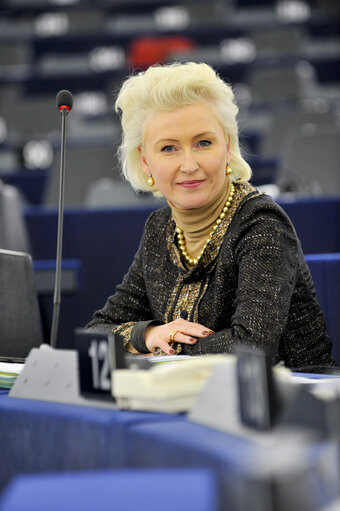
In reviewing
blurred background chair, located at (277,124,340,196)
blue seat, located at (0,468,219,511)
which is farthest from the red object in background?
blue seat, located at (0,468,219,511)

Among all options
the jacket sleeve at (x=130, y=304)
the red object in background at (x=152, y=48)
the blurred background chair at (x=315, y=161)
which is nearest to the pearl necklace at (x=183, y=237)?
the jacket sleeve at (x=130, y=304)

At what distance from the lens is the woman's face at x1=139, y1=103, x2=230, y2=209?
5.51ft

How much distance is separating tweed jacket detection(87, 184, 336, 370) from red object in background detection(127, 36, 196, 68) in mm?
6183

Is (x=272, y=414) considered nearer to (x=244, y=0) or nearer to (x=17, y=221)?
(x=17, y=221)

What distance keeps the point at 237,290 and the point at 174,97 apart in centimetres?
40

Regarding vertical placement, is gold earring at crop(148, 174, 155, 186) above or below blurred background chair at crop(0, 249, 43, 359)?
above

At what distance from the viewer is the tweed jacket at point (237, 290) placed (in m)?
1.55

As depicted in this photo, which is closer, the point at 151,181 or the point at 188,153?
the point at 188,153

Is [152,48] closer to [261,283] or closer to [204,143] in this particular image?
[204,143]

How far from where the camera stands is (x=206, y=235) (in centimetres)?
178

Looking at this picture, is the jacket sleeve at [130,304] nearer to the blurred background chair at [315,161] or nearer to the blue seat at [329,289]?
the blue seat at [329,289]

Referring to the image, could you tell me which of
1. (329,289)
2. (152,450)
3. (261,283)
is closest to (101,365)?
(152,450)

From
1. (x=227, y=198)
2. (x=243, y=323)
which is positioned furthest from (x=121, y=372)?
(x=227, y=198)

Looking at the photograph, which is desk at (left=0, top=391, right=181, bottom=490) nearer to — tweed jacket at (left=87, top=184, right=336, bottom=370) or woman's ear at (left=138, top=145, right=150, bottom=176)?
tweed jacket at (left=87, top=184, right=336, bottom=370)
